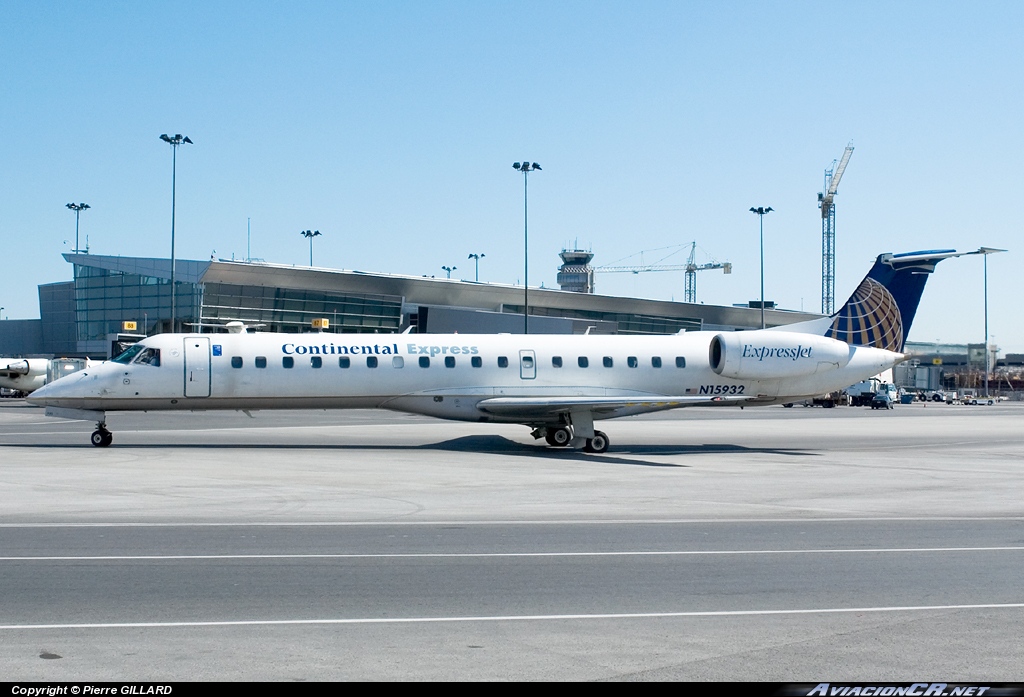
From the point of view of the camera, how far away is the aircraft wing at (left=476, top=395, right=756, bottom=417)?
26875 mm

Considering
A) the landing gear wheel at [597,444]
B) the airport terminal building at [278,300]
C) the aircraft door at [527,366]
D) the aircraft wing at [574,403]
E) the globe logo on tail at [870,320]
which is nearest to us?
the aircraft wing at [574,403]

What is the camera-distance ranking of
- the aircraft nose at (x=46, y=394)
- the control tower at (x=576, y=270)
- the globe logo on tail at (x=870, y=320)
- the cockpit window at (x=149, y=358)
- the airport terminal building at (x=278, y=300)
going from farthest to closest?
the control tower at (x=576, y=270) → the airport terminal building at (x=278, y=300) → the globe logo on tail at (x=870, y=320) → the cockpit window at (x=149, y=358) → the aircraft nose at (x=46, y=394)

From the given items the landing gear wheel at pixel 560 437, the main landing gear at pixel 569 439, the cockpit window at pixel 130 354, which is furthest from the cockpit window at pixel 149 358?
the landing gear wheel at pixel 560 437

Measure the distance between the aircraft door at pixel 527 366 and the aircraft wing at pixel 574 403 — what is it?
2.80 ft

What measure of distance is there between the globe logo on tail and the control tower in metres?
132

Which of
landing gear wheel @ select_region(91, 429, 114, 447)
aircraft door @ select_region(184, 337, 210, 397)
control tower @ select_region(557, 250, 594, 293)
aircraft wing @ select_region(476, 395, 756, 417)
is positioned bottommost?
landing gear wheel @ select_region(91, 429, 114, 447)

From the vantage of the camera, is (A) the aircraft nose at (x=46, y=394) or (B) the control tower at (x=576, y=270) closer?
(A) the aircraft nose at (x=46, y=394)

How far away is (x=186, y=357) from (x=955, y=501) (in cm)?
1834

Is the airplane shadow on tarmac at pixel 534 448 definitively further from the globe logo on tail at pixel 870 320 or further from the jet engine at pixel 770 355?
the globe logo on tail at pixel 870 320

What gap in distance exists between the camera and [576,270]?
165 metres

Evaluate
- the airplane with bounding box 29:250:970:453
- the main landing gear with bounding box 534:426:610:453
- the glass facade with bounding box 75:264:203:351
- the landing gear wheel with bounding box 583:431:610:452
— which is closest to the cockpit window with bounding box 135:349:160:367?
the airplane with bounding box 29:250:970:453

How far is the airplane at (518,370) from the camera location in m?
26.7

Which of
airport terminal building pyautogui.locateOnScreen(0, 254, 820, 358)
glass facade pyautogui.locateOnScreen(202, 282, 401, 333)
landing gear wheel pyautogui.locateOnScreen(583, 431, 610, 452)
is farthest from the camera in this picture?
glass facade pyautogui.locateOnScreen(202, 282, 401, 333)

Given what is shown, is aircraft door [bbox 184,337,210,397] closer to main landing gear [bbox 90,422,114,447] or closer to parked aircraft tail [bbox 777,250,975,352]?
main landing gear [bbox 90,422,114,447]
